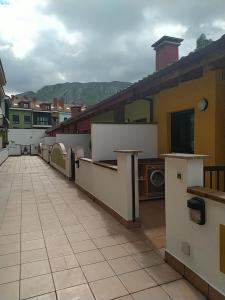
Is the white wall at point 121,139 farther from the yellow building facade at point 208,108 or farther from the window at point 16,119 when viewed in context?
the window at point 16,119

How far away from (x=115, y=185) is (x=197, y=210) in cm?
254

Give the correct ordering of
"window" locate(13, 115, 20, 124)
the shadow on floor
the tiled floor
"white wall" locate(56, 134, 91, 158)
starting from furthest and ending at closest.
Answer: "window" locate(13, 115, 20, 124) < "white wall" locate(56, 134, 91, 158) < the shadow on floor < the tiled floor

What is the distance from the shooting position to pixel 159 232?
4.07 m

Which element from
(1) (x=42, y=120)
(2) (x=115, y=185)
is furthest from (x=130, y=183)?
(1) (x=42, y=120)

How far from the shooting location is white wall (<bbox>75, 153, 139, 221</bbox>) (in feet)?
14.2

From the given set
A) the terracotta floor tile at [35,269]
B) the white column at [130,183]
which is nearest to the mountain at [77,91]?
the white column at [130,183]

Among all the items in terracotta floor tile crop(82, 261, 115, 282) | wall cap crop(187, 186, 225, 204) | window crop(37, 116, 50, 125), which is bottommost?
terracotta floor tile crop(82, 261, 115, 282)

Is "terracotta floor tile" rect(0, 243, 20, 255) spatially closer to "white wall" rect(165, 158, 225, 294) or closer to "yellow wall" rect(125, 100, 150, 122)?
"white wall" rect(165, 158, 225, 294)

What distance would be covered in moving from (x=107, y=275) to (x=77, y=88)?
136 metres

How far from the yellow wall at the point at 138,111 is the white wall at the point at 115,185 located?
7.84ft

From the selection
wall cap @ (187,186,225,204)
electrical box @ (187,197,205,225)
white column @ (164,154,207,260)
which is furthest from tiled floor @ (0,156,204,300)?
wall cap @ (187,186,225,204)

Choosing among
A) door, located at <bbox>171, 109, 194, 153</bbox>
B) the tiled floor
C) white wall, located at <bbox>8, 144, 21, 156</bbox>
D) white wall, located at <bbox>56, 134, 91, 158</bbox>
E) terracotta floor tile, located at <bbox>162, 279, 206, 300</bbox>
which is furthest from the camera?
white wall, located at <bbox>8, 144, 21, 156</bbox>

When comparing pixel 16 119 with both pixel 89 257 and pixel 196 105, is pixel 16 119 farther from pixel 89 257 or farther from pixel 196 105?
pixel 89 257

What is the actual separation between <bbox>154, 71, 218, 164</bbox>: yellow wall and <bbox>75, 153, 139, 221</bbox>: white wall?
1.78 metres
